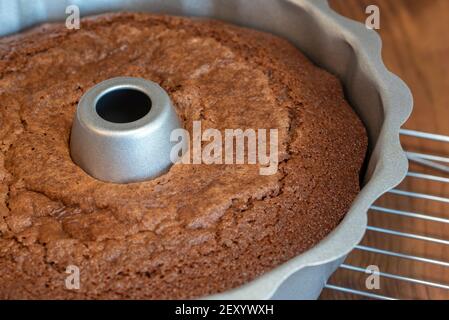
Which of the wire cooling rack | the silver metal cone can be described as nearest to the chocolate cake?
the silver metal cone

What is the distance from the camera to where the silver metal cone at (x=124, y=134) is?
1.14 m

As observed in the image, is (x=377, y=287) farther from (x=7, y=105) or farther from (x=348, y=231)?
(x=7, y=105)

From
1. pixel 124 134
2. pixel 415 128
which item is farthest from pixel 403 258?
pixel 124 134

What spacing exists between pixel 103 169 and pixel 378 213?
0.67 meters

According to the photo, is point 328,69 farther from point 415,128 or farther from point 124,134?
point 124,134

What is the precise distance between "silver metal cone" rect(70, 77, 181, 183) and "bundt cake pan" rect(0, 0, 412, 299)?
28 cm

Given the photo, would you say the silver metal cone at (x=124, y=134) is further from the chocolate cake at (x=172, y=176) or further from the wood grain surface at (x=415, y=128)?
the wood grain surface at (x=415, y=128)

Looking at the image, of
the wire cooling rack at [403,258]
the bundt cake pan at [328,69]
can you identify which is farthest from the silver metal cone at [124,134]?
the wire cooling rack at [403,258]

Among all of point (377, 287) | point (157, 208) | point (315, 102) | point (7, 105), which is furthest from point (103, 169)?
point (377, 287)

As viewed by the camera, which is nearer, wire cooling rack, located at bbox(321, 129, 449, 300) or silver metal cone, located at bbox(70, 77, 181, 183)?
silver metal cone, located at bbox(70, 77, 181, 183)

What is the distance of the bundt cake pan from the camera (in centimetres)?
104

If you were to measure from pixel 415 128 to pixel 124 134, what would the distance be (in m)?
0.85

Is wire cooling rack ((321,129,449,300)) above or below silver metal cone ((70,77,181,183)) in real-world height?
below

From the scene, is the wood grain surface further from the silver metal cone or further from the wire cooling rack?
the silver metal cone
